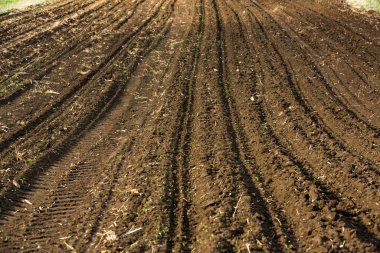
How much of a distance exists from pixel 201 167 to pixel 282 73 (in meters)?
4.89

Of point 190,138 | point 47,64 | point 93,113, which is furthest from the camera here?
point 47,64

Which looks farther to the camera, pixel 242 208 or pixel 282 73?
pixel 282 73

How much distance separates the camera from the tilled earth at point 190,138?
507 centimetres

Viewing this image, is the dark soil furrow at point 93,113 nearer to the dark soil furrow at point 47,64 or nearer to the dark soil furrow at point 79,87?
the dark soil furrow at point 79,87

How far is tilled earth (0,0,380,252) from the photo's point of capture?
16.6 feet

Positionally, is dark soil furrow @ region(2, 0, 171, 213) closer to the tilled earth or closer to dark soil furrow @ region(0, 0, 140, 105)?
the tilled earth

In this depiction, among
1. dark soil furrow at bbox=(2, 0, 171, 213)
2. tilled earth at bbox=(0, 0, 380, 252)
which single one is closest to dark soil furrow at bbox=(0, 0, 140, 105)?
tilled earth at bbox=(0, 0, 380, 252)

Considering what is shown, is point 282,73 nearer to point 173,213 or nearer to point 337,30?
point 337,30

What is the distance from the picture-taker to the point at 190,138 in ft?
23.9

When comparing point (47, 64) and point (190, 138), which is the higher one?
point (47, 64)

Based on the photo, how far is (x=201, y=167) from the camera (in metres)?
6.29

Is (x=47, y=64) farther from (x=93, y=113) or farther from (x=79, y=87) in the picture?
(x=93, y=113)

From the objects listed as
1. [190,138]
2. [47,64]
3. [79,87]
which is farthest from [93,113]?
[47,64]

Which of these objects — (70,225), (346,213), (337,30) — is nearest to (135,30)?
(337,30)
